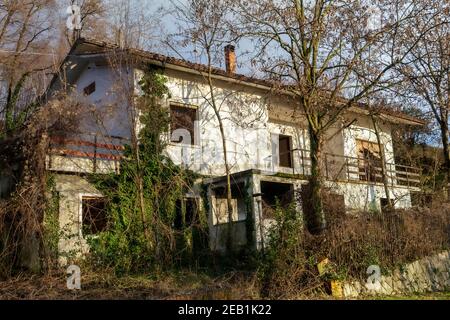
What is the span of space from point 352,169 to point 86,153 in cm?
1284

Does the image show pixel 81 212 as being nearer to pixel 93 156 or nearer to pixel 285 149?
pixel 93 156

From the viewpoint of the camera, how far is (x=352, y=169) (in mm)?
24109

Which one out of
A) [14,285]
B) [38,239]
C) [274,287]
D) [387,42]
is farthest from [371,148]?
[14,285]

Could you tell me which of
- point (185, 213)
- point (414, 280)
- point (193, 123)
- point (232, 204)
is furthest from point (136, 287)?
point (414, 280)

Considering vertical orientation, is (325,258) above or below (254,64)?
below

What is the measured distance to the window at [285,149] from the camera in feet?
74.8

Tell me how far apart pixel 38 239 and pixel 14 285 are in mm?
2401

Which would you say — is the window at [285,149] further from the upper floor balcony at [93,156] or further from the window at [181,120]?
the window at [181,120]

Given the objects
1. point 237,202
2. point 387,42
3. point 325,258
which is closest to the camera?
point 325,258

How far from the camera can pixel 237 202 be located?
19.0 m

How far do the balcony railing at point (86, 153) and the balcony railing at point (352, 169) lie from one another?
7526mm
